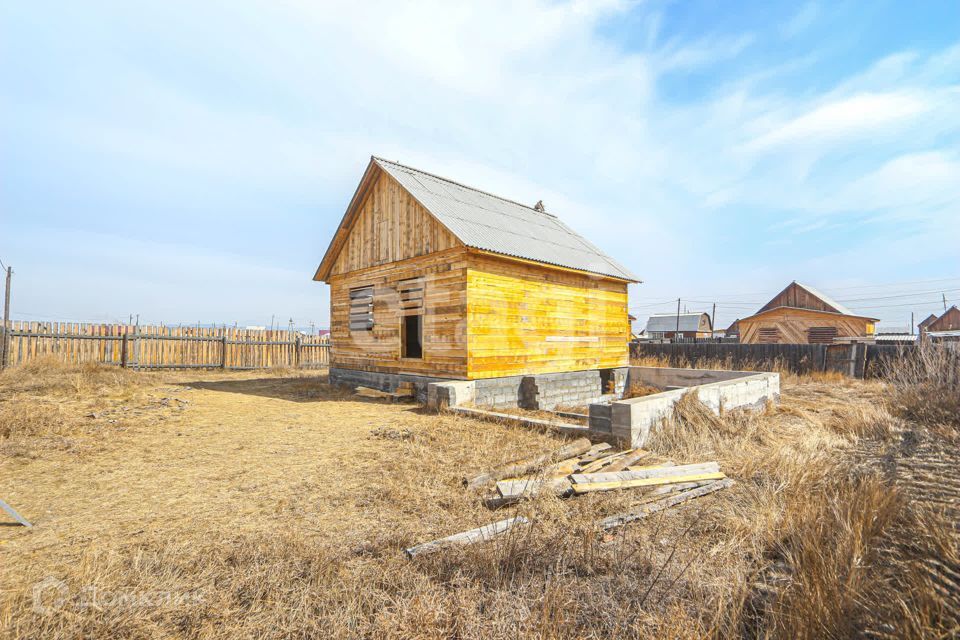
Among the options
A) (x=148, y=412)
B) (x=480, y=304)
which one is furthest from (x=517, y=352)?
(x=148, y=412)

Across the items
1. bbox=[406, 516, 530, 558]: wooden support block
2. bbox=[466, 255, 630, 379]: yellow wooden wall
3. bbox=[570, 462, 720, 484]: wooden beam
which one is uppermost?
bbox=[466, 255, 630, 379]: yellow wooden wall

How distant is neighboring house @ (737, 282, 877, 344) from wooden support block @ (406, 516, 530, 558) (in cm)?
3193

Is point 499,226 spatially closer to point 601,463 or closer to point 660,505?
point 601,463

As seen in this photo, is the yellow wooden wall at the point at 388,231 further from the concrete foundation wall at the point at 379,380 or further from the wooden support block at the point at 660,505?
the wooden support block at the point at 660,505

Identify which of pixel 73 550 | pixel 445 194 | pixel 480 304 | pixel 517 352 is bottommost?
pixel 73 550

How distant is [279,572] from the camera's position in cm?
313

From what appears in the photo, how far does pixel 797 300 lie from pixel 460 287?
32.2 metres

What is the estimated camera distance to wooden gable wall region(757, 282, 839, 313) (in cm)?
3130

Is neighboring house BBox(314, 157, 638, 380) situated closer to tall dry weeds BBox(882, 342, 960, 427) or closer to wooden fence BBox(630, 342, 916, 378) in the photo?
tall dry weeds BBox(882, 342, 960, 427)

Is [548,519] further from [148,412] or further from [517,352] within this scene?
[148,412]

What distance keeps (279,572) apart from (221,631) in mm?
601

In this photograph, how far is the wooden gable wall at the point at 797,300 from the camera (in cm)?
3130

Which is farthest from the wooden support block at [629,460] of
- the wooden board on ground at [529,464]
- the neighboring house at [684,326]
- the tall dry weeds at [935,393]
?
the neighboring house at [684,326]

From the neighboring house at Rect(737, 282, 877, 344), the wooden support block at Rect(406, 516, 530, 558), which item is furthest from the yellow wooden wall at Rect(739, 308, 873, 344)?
the wooden support block at Rect(406, 516, 530, 558)
